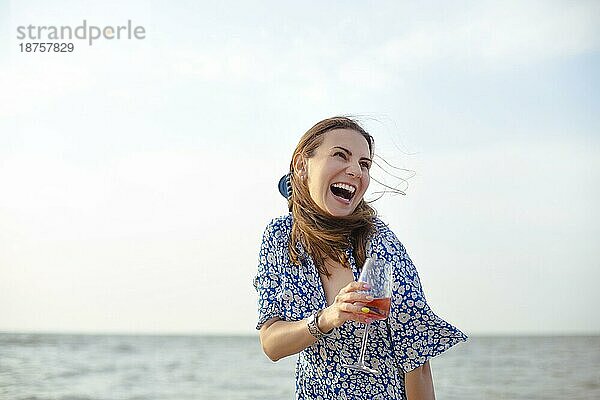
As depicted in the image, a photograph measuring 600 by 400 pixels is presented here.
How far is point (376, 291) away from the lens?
5.71 feet

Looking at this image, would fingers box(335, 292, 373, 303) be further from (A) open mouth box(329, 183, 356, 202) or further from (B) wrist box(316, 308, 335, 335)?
(A) open mouth box(329, 183, 356, 202)

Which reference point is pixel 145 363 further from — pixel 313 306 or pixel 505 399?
pixel 313 306

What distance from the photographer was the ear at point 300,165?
196cm

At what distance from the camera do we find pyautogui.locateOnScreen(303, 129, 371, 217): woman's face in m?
1.89

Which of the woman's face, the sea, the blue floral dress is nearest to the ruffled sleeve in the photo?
the blue floral dress

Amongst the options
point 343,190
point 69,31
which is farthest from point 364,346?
point 69,31

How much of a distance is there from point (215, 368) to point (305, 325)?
9466 millimetres

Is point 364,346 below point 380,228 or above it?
below

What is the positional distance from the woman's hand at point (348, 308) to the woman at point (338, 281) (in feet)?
0.44

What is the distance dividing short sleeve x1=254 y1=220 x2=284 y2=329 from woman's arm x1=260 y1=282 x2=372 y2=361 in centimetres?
2

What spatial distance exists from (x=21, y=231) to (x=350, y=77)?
4.45 m

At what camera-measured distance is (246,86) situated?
31.9 ft

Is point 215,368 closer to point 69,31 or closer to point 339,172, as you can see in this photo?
point 69,31

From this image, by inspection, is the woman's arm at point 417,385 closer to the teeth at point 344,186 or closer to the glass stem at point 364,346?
the glass stem at point 364,346
